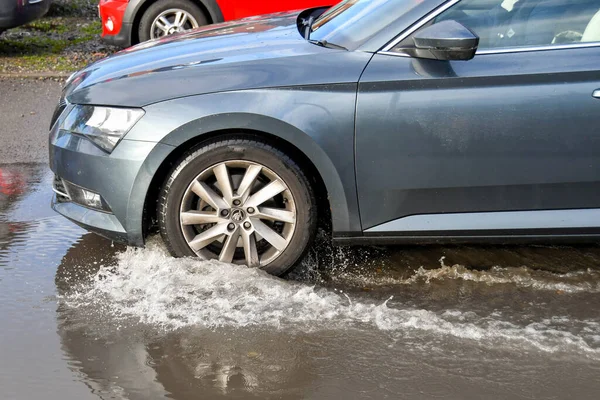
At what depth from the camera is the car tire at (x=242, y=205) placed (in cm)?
422

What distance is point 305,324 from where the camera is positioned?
3.92 meters

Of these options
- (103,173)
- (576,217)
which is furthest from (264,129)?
(576,217)

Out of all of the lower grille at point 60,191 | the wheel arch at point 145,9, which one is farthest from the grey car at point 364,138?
the wheel arch at point 145,9

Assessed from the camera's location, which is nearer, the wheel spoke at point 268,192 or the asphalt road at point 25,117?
the wheel spoke at point 268,192

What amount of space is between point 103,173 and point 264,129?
83cm

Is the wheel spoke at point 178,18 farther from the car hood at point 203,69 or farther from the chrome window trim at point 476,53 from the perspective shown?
the chrome window trim at point 476,53

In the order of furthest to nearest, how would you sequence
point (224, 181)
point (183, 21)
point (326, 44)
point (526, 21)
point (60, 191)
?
1. point (183, 21)
2. point (60, 191)
3. point (326, 44)
4. point (224, 181)
5. point (526, 21)

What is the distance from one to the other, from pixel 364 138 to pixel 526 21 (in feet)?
3.21

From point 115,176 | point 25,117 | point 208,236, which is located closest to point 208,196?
point 208,236

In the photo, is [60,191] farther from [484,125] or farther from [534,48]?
[534,48]

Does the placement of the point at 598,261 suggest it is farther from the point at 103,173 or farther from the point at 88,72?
the point at 88,72

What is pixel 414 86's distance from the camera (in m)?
4.05

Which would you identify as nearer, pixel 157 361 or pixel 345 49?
pixel 157 361

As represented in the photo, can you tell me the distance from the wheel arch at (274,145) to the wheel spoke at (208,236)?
10.7 inches
